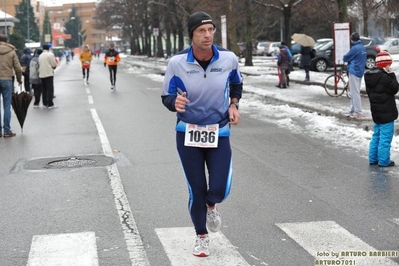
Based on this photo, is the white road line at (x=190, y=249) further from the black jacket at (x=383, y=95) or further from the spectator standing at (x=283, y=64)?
the spectator standing at (x=283, y=64)

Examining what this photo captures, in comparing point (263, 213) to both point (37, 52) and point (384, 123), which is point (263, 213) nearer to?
point (384, 123)

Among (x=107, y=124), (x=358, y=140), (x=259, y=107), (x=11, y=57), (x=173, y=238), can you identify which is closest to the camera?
(x=173, y=238)

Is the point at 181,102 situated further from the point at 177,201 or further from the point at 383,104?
the point at 383,104

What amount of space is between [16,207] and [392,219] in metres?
3.92

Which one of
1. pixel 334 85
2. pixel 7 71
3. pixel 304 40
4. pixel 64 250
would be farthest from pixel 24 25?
pixel 64 250

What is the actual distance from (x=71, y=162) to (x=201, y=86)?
18.0 ft

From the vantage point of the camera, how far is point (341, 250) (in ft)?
18.8

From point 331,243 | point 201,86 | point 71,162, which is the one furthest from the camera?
point 71,162

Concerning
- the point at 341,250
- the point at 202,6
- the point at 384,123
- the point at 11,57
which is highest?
the point at 202,6

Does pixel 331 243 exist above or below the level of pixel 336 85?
below

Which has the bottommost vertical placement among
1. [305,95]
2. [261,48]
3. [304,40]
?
[305,95]

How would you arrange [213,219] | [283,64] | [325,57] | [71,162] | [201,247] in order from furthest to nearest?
[325,57] → [283,64] → [71,162] → [213,219] → [201,247]

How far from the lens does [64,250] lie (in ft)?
19.2

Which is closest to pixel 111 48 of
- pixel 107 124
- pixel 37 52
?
pixel 37 52
